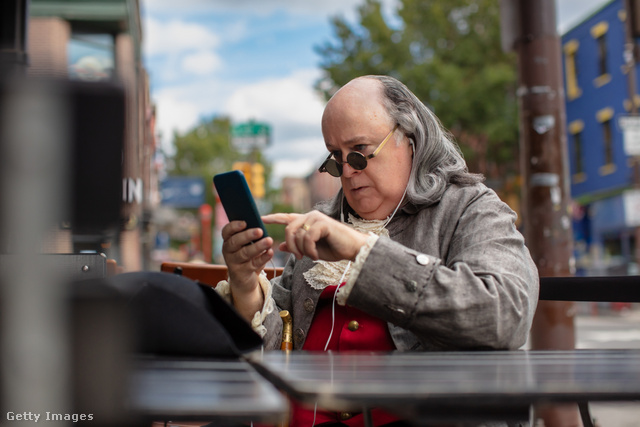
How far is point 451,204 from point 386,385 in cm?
118

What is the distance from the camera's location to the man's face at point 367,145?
6.86 feet

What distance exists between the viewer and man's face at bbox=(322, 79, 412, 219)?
209 cm

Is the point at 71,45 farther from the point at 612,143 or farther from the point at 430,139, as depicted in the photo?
the point at 612,143

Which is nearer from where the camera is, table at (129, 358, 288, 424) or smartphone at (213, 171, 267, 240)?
table at (129, 358, 288, 424)

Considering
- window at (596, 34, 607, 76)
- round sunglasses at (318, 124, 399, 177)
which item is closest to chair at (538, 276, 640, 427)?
round sunglasses at (318, 124, 399, 177)

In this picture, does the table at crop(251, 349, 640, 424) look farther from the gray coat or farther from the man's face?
the man's face

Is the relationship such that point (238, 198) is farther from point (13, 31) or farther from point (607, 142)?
point (607, 142)

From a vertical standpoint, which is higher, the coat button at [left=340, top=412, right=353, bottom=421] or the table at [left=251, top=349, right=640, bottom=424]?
the table at [left=251, top=349, right=640, bottom=424]

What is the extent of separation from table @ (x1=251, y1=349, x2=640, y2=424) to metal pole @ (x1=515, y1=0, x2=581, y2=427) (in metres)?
2.84

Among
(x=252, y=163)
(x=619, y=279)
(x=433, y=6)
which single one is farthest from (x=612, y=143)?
(x=619, y=279)

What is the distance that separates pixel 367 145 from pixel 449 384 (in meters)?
1.27

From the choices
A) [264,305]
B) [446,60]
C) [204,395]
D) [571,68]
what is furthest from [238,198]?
[571,68]

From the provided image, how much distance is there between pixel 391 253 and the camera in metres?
1.47

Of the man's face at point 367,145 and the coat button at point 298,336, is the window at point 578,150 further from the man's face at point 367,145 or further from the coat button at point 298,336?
the coat button at point 298,336
